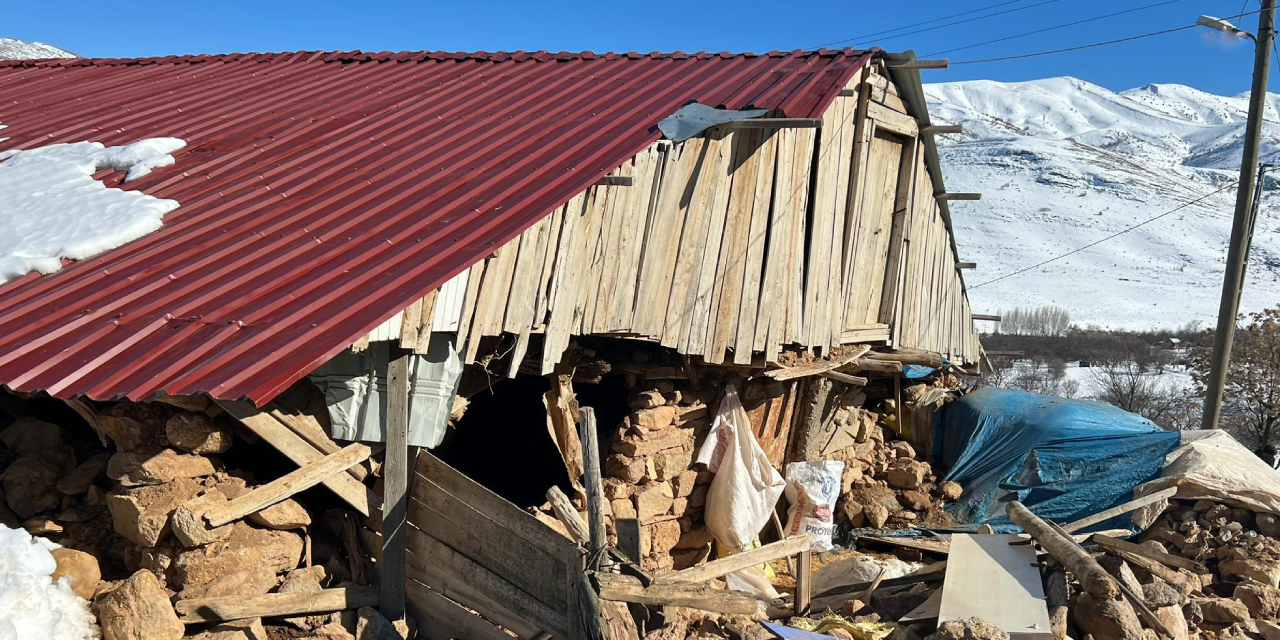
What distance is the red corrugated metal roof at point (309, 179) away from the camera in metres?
5.06

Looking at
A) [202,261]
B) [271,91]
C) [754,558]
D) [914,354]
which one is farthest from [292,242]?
[914,354]

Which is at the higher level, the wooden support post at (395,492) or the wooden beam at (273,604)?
the wooden support post at (395,492)

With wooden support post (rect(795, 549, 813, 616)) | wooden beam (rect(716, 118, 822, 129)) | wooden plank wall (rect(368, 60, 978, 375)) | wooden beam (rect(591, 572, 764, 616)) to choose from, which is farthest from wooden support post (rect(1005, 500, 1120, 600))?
wooden beam (rect(716, 118, 822, 129))

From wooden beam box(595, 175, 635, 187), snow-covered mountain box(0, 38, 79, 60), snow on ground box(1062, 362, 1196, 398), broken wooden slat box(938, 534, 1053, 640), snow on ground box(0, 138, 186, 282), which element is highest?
snow-covered mountain box(0, 38, 79, 60)

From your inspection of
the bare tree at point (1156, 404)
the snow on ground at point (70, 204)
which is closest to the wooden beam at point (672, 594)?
the snow on ground at point (70, 204)

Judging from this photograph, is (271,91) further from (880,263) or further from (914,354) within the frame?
(914,354)

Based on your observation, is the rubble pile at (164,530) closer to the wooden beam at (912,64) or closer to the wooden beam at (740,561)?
the wooden beam at (740,561)

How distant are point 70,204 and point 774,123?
16.8ft

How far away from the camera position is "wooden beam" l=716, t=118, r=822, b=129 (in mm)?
7508

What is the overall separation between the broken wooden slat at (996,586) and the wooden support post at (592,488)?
9.35ft

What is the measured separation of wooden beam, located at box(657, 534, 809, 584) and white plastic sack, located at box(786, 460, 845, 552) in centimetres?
279

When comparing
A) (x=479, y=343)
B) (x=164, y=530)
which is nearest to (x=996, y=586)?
(x=479, y=343)

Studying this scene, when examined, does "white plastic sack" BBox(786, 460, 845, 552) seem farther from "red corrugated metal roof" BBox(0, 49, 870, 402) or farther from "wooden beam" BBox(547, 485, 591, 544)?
"red corrugated metal roof" BBox(0, 49, 870, 402)

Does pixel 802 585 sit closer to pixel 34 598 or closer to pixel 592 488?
pixel 592 488
